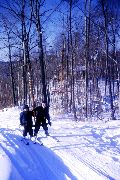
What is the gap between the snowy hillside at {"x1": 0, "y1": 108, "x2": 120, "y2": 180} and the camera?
997 cm

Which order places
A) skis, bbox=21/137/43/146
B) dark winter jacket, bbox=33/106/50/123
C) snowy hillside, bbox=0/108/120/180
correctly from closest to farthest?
1. snowy hillside, bbox=0/108/120/180
2. skis, bbox=21/137/43/146
3. dark winter jacket, bbox=33/106/50/123

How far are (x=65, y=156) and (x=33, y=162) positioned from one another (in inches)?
48.1

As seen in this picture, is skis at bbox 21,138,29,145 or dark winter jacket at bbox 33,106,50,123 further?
dark winter jacket at bbox 33,106,50,123

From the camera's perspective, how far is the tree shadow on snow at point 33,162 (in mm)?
10000

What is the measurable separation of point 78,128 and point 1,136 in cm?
426

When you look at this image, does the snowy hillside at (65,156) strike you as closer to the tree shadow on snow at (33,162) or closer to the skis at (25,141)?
the tree shadow on snow at (33,162)

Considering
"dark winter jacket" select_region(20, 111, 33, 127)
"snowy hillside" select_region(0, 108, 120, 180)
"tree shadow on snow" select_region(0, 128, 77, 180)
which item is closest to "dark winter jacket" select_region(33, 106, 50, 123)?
"dark winter jacket" select_region(20, 111, 33, 127)

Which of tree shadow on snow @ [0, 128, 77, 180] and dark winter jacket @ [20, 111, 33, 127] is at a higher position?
Result: dark winter jacket @ [20, 111, 33, 127]

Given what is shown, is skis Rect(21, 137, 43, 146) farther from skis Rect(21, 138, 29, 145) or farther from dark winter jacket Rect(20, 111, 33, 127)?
dark winter jacket Rect(20, 111, 33, 127)

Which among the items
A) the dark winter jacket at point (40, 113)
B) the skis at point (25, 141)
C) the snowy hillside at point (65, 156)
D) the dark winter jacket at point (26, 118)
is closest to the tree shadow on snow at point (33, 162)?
the snowy hillside at point (65, 156)

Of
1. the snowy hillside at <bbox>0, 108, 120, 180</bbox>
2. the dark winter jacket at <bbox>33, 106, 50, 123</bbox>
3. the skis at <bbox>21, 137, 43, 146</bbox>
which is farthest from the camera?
the dark winter jacket at <bbox>33, 106, 50, 123</bbox>

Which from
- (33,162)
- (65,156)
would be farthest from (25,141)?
(65,156)

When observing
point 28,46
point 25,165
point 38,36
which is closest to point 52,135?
point 25,165

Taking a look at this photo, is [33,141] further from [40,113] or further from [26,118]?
[40,113]
